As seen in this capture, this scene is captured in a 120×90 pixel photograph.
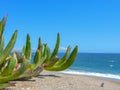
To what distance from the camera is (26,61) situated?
4.89 metres

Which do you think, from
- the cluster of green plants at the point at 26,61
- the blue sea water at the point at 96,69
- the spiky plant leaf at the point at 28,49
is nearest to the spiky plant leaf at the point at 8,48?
the cluster of green plants at the point at 26,61

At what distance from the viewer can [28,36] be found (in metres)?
6.40

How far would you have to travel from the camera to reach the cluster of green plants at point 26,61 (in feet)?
16.7

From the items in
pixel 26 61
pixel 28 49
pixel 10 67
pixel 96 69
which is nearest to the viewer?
pixel 26 61

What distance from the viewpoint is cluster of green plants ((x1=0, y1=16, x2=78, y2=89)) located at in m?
5.09

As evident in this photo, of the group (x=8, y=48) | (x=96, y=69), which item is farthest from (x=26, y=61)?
(x=96, y=69)

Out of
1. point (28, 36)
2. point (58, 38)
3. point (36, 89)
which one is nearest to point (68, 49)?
point (58, 38)

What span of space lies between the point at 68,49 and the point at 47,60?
0.51 meters

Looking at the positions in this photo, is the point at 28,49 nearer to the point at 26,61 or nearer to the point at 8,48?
the point at 8,48

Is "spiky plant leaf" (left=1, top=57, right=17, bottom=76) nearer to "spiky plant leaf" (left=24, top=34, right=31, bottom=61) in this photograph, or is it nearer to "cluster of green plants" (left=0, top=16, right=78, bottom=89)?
"cluster of green plants" (left=0, top=16, right=78, bottom=89)

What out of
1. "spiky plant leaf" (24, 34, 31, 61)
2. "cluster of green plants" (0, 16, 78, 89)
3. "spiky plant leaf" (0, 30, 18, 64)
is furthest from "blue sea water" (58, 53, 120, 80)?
"spiky plant leaf" (0, 30, 18, 64)

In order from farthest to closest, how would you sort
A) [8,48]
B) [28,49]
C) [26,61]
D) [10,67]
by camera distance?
1. [28,49]
2. [10,67]
3. [8,48]
4. [26,61]

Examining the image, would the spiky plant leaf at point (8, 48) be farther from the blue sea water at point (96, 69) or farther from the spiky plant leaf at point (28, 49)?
the blue sea water at point (96, 69)

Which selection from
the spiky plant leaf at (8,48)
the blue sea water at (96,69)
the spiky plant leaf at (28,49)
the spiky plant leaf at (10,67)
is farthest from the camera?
the blue sea water at (96,69)
